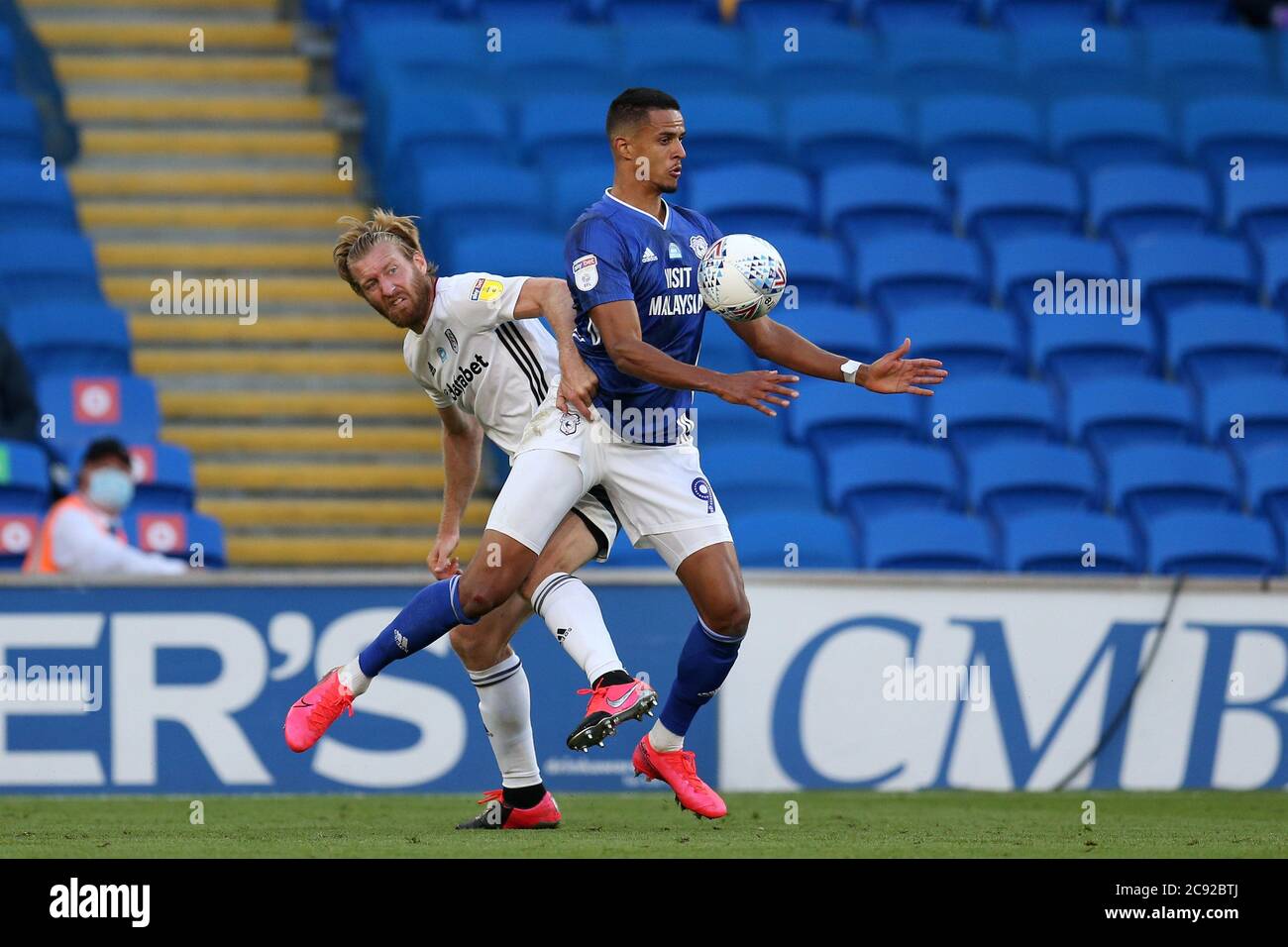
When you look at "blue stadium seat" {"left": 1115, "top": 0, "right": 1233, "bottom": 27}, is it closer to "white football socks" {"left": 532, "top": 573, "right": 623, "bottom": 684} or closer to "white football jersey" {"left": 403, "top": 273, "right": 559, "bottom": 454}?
"white football jersey" {"left": 403, "top": 273, "right": 559, "bottom": 454}

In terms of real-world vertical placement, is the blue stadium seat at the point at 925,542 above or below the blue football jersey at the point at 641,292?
below

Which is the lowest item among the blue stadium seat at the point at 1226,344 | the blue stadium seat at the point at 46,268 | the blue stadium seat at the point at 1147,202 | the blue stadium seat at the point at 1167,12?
the blue stadium seat at the point at 1226,344

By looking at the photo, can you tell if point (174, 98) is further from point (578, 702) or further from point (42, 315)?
point (578, 702)

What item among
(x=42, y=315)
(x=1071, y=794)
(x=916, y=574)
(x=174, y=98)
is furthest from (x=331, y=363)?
(x=1071, y=794)

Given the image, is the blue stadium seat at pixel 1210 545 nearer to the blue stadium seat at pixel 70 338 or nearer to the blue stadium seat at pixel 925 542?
the blue stadium seat at pixel 925 542

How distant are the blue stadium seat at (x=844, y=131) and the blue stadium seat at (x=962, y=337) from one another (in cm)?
166

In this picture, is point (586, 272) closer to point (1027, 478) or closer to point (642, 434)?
point (642, 434)

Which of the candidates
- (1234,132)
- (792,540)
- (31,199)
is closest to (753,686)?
(792,540)

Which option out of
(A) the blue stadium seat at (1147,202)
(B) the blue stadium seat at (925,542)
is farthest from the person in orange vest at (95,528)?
(A) the blue stadium seat at (1147,202)

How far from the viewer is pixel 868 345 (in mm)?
11391

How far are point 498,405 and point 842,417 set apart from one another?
4.57 meters

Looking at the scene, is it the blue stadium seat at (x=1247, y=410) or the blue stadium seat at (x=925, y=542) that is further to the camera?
the blue stadium seat at (x=1247, y=410)

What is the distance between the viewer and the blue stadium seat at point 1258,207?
43.0 ft

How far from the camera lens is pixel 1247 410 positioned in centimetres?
1177
